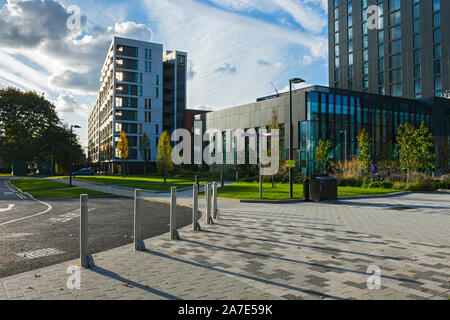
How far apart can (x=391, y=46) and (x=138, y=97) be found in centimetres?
4979

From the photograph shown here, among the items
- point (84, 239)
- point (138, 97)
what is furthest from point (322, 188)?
point (138, 97)

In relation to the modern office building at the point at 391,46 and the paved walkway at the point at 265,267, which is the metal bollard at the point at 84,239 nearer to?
the paved walkway at the point at 265,267

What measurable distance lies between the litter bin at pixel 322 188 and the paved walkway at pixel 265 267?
752 cm

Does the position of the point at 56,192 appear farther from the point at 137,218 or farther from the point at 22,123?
the point at 22,123

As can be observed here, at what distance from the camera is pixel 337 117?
41844 millimetres

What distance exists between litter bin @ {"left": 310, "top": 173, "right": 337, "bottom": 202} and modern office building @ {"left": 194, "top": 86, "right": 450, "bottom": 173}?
1888 cm

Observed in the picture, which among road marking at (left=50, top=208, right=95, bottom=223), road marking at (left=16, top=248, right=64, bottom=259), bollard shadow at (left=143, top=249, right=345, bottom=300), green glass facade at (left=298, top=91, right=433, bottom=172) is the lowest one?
road marking at (left=50, top=208, right=95, bottom=223)

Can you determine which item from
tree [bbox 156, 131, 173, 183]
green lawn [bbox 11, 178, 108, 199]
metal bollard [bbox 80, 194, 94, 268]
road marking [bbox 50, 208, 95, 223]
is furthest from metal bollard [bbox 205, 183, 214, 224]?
tree [bbox 156, 131, 173, 183]

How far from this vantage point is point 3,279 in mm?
4500

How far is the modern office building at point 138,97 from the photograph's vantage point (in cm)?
6662

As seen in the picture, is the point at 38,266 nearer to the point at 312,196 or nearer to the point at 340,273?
the point at 340,273

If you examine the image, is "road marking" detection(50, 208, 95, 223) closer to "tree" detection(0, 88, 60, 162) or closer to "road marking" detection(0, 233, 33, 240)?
"road marking" detection(0, 233, 33, 240)

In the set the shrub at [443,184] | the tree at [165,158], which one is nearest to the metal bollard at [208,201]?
the shrub at [443,184]

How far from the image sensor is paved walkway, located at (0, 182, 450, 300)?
13.4 ft
